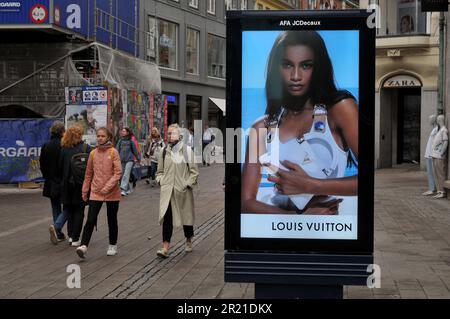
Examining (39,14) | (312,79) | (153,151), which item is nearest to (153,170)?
(153,151)

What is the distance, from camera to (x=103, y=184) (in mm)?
8539

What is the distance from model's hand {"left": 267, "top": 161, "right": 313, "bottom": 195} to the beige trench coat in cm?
358

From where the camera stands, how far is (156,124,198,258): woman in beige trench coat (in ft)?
28.1

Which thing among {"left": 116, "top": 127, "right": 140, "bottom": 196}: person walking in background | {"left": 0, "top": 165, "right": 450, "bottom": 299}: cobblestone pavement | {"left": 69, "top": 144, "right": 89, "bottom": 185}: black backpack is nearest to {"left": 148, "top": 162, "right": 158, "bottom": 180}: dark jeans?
{"left": 116, "top": 127, "right": 140, "bottom": 196}: person walking in background

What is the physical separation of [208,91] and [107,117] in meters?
21.7

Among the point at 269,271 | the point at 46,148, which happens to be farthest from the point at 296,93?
the point at 46,148

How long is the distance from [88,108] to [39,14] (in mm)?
2727

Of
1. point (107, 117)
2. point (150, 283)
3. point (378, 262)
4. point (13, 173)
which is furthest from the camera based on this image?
point (107, 117)

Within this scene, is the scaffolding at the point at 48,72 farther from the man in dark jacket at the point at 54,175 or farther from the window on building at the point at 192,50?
the window on building at the point at 192,50

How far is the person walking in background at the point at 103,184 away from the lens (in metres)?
8.50

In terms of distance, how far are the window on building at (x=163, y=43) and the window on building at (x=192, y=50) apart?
1.38m

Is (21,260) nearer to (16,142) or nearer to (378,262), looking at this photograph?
(378,262)

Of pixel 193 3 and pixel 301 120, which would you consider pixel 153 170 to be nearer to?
pixel 301 120

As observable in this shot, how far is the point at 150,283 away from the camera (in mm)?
6984
